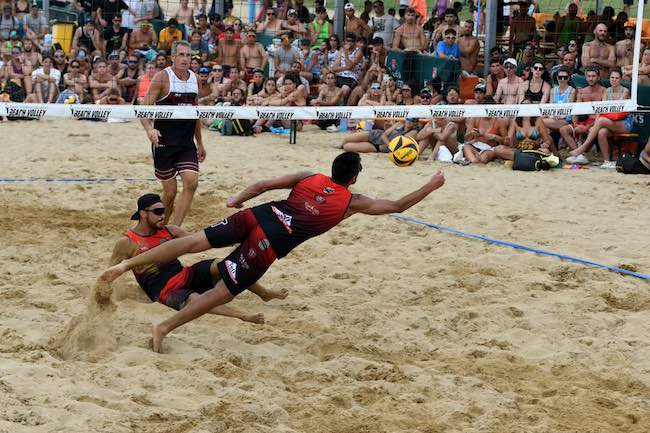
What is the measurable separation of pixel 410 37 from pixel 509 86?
7.92ft

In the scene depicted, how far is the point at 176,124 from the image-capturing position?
650cm

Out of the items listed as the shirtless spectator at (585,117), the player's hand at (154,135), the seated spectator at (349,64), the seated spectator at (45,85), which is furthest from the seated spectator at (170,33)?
the player's hand at (154,135)

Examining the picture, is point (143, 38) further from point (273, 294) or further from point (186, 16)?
point (273, 294)

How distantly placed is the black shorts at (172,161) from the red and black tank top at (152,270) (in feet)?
4.14

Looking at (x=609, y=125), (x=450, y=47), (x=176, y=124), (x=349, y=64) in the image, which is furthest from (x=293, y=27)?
(x=176, y=124)

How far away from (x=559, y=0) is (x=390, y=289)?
514 inches

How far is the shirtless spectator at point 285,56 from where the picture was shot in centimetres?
1316

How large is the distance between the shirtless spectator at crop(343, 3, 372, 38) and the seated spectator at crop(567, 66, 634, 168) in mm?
4494

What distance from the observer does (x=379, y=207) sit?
15.3 ft

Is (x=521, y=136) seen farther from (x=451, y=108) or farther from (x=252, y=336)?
(x=252, y=336)

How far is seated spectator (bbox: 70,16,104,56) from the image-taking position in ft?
47.8

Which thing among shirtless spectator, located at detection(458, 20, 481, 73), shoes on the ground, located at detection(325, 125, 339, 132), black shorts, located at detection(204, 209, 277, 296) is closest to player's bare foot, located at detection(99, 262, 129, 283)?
black shorts, located at detection(204, 209, 277, 296)

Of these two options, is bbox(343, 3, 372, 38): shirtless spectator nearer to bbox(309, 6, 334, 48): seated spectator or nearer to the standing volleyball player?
bbox(309, 6, 334, 48): seated spectator

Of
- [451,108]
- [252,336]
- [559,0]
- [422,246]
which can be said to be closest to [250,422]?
[252,336]
